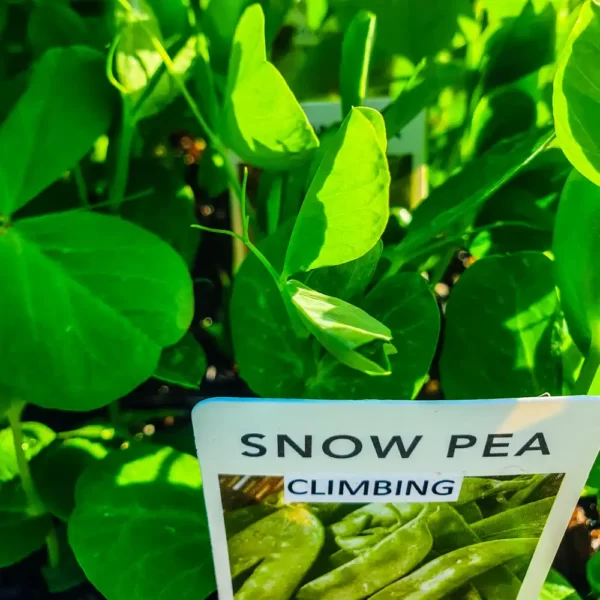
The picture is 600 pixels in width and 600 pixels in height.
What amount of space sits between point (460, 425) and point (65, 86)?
0.32 metres

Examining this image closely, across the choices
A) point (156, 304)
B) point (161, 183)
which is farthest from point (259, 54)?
point (161, 183)

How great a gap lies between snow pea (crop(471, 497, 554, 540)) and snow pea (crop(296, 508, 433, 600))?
3cm

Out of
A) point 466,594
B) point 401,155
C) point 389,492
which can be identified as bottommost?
point 466,594

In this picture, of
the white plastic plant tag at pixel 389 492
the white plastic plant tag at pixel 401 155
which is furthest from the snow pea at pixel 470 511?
the white plastic plant tag at pixel 401 155

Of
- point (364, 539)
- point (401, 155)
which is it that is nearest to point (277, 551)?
point (364, 539)

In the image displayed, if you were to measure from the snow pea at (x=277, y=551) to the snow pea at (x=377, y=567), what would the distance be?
0.7 inches

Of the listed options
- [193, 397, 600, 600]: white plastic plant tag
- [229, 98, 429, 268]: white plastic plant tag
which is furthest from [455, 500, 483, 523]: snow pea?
[229, 98, 429, 268]: white plastic plant tag

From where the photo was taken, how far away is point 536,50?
50cm

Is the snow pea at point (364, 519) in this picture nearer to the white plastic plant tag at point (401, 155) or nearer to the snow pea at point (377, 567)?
the snow pea at point (377, 567)

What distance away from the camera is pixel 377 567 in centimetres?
46

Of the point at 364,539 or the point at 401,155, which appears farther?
the point at 401,155

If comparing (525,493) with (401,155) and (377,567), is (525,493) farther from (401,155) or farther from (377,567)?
(401,155)

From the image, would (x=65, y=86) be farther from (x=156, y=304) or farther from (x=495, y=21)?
(x=495, y=21)

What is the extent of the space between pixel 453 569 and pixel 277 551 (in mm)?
115
